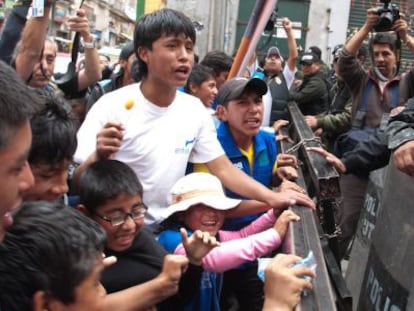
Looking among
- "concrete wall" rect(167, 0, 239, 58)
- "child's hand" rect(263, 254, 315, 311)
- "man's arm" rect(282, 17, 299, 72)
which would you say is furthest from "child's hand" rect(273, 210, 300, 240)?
"concrete wall" rect(167, 0, 239, 58)

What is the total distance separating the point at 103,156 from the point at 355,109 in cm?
273

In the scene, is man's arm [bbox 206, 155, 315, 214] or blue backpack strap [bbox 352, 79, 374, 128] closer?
man's arm [bbox 206, 155, 315, 214]

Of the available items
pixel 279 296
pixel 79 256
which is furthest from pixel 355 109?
pixel 79 256

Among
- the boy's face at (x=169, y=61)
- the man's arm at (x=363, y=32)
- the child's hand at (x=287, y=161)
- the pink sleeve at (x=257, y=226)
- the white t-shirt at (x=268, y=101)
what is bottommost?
the pink sleeve at (x=257, y=226)

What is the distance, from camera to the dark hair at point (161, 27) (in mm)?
2504

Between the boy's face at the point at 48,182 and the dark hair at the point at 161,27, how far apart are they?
885 mm

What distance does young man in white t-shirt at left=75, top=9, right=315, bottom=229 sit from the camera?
7.77 feet

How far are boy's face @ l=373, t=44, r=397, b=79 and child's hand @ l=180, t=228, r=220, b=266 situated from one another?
298 cm

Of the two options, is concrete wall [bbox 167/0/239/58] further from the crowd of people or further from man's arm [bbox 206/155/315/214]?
man's arm [bbox 206/155/315/214]

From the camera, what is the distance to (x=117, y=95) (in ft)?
8.02

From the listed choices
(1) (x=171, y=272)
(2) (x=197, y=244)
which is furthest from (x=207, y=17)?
(1) (x=171, y=272)

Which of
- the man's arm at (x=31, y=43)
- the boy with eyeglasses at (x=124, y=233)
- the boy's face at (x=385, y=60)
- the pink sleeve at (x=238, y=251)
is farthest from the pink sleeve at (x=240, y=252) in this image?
the boy's face at (x=385, y=60)

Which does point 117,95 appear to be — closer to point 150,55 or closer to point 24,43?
point 150,55

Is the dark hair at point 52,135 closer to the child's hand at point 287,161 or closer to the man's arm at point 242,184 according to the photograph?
the man's arm at point 242,184
